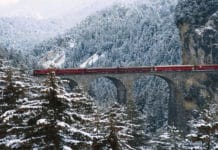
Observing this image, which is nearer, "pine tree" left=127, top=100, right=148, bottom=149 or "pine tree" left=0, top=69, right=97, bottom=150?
"pine tree" left=0, top=69, right=97, bottom=150

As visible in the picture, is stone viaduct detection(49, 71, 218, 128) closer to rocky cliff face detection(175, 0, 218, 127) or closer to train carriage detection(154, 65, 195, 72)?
rocky cliff face detection(175, 0, 218, 127)

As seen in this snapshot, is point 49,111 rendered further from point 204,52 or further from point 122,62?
point 122,62

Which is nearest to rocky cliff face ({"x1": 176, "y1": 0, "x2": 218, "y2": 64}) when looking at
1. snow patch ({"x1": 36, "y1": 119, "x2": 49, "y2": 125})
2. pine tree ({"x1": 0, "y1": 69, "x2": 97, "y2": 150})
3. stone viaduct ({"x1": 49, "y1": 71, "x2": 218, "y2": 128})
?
stone viaduct ({"x1": 49, "y1": 71, "x2": 218, "y2": 128})

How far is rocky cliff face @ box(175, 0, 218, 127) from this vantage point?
245 feet

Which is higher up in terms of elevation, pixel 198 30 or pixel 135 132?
pixel 198 30

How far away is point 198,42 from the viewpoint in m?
83.4

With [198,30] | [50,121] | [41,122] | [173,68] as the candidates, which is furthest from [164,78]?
[41,122]

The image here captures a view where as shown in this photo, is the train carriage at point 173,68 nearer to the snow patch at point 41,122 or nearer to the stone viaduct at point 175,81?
the stone viaduct at point 175,81

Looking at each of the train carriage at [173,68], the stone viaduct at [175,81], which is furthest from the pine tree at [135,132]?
the train carriage at [173,68]

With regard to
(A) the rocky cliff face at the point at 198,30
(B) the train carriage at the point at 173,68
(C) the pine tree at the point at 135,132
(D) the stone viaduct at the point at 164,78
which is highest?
(A) the rocky cliff face at the point at 198,30

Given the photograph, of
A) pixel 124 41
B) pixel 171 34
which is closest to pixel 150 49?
pixel 171 34

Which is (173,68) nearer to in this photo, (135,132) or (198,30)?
(198,30)

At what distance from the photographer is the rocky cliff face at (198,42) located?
74.7 m

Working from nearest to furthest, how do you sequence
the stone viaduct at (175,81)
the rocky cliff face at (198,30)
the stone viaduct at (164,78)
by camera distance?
the stone viaduct at (175,81), the stone viaduct at (164,78), the rocky cliff face at (198,30)
